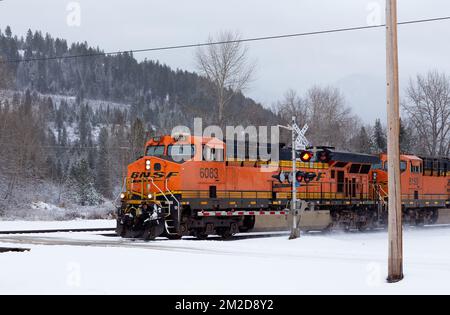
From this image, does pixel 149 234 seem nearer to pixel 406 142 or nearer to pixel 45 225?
pixel 45 225

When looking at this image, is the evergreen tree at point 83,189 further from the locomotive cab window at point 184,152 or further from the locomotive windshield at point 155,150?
the locomotive cab window at point 184,152

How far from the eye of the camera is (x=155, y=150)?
79.7 feet

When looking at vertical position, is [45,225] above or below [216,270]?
below

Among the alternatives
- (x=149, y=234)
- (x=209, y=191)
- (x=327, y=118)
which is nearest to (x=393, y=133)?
(x=209, y=191)

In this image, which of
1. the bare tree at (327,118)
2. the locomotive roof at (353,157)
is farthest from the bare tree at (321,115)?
the locomotive roof at (353,157)

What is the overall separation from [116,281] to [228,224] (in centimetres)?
1296

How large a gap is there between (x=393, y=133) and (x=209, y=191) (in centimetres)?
1195

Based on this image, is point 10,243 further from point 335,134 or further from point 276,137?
point 335,134

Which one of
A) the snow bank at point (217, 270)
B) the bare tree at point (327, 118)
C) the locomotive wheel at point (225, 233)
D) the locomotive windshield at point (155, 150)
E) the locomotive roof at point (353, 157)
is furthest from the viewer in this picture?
the bare tree at point (327, 118)

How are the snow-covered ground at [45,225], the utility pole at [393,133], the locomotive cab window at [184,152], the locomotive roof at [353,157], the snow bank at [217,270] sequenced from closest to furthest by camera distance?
1. the snow bank at [217,270]
2. the utility pole at [393,133]
3. the locomotive cab window at [184,152]
4. the locomotive roof at [353,157]
5. the snow-covered ground at [45,225]

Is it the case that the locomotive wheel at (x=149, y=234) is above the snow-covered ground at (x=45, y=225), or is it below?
above

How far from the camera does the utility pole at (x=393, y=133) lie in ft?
42.5

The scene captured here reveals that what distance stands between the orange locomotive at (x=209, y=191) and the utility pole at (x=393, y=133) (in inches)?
410

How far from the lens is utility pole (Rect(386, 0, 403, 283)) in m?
13.0
